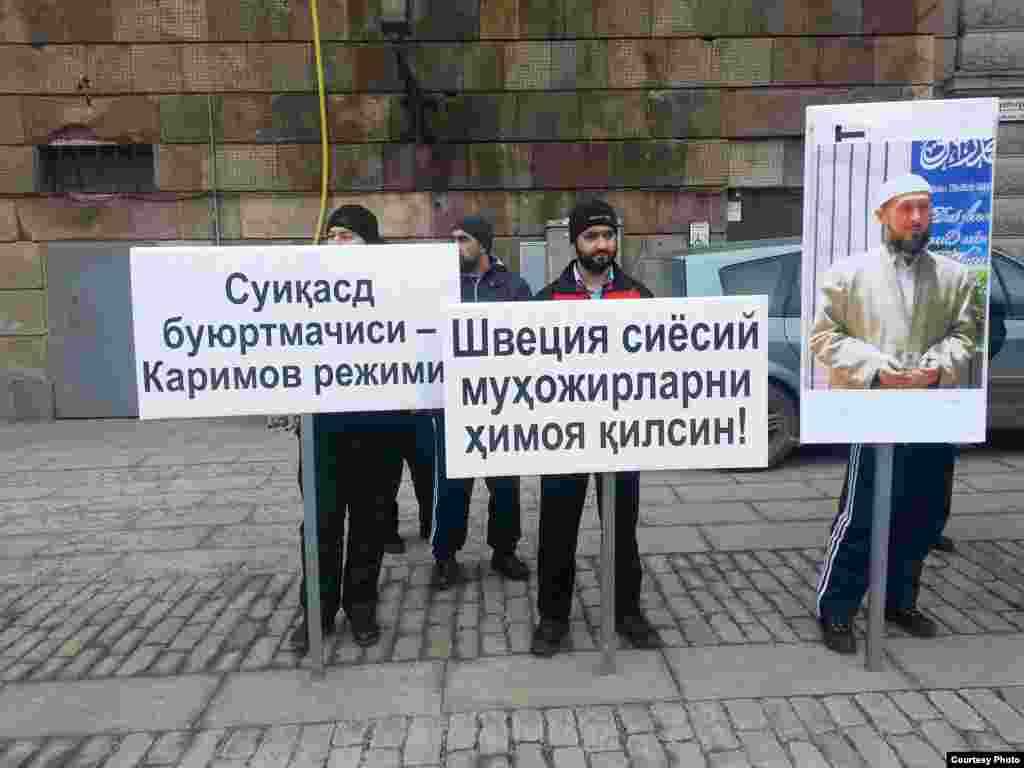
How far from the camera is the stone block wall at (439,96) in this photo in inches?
363

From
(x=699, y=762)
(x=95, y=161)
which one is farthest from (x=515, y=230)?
(x=699, y=762)

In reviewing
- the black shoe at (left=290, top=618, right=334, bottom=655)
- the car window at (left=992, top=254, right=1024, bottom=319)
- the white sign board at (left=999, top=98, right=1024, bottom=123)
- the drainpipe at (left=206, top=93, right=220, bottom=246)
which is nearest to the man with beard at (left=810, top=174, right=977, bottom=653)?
the black shoe at (left=290, top=618, right=334, bottom=655)

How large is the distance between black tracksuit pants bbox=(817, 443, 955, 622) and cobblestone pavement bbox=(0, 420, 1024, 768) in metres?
0.23

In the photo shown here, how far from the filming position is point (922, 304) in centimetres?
306

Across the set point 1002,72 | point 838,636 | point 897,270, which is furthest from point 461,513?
point 1002,72

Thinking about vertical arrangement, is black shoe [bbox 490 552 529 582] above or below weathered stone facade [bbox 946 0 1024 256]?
below

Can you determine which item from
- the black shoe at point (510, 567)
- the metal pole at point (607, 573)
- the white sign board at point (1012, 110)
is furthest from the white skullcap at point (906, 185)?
the white sign board at point (1012, 110)

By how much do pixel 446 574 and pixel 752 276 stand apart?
369cm

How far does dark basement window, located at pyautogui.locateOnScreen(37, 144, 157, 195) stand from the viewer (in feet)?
31.2

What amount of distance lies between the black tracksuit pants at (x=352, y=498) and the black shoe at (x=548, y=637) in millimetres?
738

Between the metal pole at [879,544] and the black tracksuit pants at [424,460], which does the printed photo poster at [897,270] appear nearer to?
the metal pole at [879,544]

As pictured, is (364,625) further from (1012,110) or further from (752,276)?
(1012,110)

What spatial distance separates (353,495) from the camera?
3.55 meters

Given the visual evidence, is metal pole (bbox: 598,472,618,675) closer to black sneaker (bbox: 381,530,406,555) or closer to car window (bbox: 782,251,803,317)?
black sneaker (bbox: 381,530,406,555)
